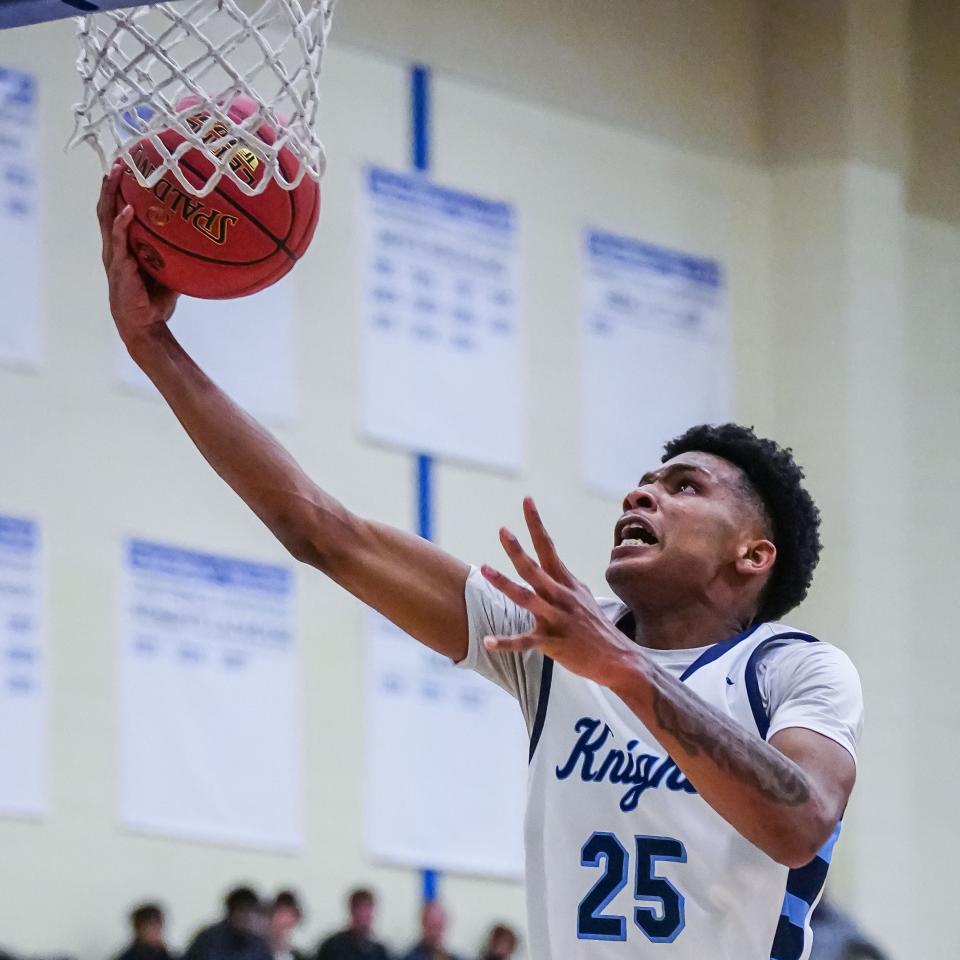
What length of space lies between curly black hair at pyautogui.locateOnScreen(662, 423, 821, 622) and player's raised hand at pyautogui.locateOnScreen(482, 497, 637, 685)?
83 centimetres

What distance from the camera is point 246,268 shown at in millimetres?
3412

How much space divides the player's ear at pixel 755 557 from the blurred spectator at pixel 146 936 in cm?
537

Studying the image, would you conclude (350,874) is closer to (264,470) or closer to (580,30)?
(580,30)

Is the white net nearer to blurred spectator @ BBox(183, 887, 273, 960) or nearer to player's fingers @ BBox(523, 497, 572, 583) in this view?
player's fingers @ BBox(523, 497, 572, 583)

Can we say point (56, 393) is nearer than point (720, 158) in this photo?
Yes

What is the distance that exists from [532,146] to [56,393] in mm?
3146

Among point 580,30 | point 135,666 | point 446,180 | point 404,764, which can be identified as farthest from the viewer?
point 580,30

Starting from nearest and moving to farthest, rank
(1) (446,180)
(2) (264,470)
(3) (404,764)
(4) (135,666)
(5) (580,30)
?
(2) (264,470)
(4) (135,666)
(3) (404,764)
(1) (446,180)
(5) (580,30)

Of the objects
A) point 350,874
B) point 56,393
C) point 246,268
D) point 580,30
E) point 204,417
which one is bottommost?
point 350,874

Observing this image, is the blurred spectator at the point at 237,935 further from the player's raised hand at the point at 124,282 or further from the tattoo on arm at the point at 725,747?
the tattoo on arm at the point at 725,747

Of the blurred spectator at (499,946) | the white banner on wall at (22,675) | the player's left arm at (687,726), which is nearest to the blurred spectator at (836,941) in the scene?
the blurred spectator at (499,946)

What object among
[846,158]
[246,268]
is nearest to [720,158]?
[846,158]

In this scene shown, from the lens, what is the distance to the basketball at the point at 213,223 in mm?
3324

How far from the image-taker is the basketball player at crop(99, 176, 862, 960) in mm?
2836
